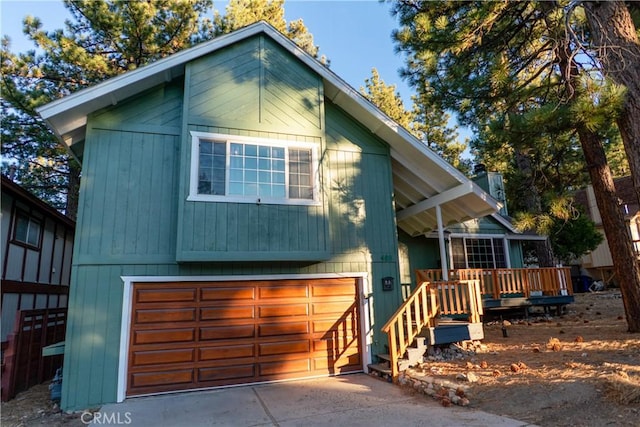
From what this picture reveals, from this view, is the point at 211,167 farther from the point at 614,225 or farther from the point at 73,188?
the point at 73,188

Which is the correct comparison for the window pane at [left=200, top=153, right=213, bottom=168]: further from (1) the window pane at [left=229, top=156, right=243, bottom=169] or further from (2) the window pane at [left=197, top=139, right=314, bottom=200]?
(1) the window pane at [left=229, top=156, right=243, bottom=169]

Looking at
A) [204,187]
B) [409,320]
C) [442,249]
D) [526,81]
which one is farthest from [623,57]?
[204,187]

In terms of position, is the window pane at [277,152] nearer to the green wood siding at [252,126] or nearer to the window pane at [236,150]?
the green wood siding at [252,126]

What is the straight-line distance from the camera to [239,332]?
22.8ft

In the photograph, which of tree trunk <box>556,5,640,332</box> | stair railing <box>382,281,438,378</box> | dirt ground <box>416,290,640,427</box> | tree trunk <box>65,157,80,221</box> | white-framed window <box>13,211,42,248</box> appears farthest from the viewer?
tree trunk <box>65,157,80,221</box>

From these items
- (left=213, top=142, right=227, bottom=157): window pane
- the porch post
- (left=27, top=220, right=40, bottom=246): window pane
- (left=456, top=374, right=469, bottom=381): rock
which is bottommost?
(left=456, top=374, right=469, bottom=381): rock

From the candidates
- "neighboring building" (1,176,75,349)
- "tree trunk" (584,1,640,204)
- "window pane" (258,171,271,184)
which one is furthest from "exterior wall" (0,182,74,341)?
"tree trunk" (584,1,640,204)

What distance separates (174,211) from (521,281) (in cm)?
1054

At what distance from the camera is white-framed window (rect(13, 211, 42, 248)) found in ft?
26.4

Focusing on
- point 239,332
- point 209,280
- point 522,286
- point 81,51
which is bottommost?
point 239,332

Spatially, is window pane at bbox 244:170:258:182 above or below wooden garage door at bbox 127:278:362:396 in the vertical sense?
above

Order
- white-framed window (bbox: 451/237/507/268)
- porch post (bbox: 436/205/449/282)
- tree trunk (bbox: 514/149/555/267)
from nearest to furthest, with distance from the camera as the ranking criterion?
porch post (bbox: 436/205/449/282) < tree trunk (bbox: 514/149/555/267) < white-framed window (bbox: 451/237/507/268)

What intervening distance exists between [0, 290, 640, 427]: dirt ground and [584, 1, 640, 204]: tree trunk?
8.77 ft

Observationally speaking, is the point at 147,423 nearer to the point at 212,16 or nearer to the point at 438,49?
the point at 438,49
